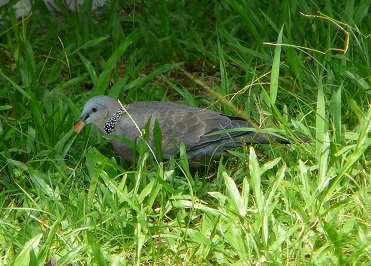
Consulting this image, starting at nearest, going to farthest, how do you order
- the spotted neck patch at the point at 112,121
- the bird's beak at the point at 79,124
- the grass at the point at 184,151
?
1. the grass at the point at 184,151
2. the bird's beak at the point at 79,124
3. the spotted neck patch at the point at 112,121

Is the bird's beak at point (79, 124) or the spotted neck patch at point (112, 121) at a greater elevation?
the bird's beak at point (79, 124)

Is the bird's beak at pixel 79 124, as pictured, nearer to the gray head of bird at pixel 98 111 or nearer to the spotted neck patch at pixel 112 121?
the gray head of bird at pixel 98 111

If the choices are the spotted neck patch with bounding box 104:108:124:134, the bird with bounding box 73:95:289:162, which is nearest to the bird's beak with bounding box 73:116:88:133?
the bird with bounding box 73:95:289:162

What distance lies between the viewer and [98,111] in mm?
5207

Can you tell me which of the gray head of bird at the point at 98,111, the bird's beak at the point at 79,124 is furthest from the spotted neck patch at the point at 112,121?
the bird's beak at the point at 79,124

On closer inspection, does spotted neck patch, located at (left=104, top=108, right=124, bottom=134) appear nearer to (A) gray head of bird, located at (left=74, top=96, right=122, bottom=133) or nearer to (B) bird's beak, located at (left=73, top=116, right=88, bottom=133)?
(A) gray head of bird, located at (left=74, top=96, right=122, bottom=133)

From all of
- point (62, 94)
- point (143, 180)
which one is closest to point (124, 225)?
point (143, 180)

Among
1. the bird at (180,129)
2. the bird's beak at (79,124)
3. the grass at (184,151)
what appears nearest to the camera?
the grass at (184,151)

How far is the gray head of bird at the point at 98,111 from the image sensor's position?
5180 millimetres

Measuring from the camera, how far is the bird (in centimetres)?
493

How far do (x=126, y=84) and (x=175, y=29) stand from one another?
0.91 meters

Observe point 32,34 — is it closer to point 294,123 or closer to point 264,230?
point 294,123

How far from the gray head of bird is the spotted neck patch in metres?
0.01

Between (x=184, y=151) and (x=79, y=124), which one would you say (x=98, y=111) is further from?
(x=184, y=151)
